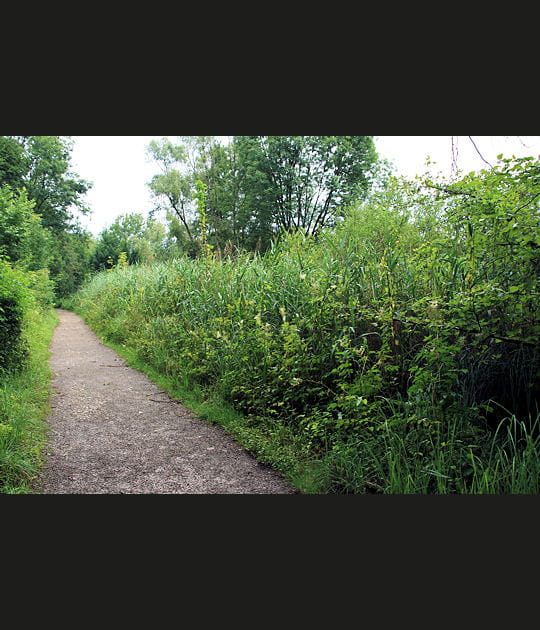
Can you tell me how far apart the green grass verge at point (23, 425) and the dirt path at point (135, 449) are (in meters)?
0.11

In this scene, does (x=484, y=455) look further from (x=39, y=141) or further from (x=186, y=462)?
(x=39, y=141)

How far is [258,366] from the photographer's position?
13.8 feet

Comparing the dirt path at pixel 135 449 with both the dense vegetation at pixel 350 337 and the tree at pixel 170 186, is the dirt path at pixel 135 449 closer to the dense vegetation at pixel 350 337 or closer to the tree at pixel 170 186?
the dense vegetation at pixel 350 337

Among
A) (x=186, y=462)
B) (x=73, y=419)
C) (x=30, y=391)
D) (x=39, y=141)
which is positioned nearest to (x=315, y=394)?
(x=186, y=462)

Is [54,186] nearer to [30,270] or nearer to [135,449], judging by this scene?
[30,270]

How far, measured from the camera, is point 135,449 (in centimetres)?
355

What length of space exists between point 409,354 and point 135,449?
8.49 ft

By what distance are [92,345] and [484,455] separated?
26.8ft

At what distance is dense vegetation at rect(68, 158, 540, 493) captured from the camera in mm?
2529

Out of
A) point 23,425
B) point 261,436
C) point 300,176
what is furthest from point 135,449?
point 300,176

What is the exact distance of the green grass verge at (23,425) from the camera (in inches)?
110

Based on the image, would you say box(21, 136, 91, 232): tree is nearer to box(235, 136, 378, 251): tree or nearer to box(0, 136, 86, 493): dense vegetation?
box(0, 136, 86, 493): dense vegetation

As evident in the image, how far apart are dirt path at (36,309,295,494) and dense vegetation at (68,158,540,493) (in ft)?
1.17

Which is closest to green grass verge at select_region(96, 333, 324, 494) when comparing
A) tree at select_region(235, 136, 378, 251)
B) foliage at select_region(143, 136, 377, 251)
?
foliage at select_region(143, 136, 377, 251)
